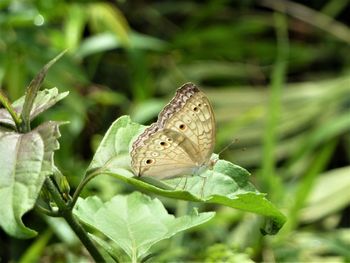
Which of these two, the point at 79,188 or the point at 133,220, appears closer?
the point at 79,188

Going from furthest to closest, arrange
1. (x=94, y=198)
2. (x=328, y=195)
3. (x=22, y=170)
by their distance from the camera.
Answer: (x=328, y=195) < (x=94, y=198) < (x=22, y=170)

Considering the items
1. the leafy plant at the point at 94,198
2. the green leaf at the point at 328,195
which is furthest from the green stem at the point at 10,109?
the green leaf at the point at 328,195

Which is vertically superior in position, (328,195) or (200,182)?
(328,195)

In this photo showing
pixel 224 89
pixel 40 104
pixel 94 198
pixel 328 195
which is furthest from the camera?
pixel 224 89

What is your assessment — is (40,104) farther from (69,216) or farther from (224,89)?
(224,89)

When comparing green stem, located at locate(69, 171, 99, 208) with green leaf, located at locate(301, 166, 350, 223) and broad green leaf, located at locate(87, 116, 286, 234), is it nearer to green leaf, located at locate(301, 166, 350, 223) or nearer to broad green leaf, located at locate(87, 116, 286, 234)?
broad green leaf, located at locate(87, 116, 286, 234)

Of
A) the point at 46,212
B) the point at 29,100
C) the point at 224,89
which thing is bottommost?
the point at 46,212

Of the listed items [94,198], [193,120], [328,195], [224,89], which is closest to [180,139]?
[193,120]

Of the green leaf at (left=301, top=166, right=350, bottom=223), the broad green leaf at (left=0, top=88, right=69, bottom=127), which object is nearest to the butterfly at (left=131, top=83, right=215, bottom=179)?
the broad green leaf at (left=0, top=88, right=69, bottom=127)
